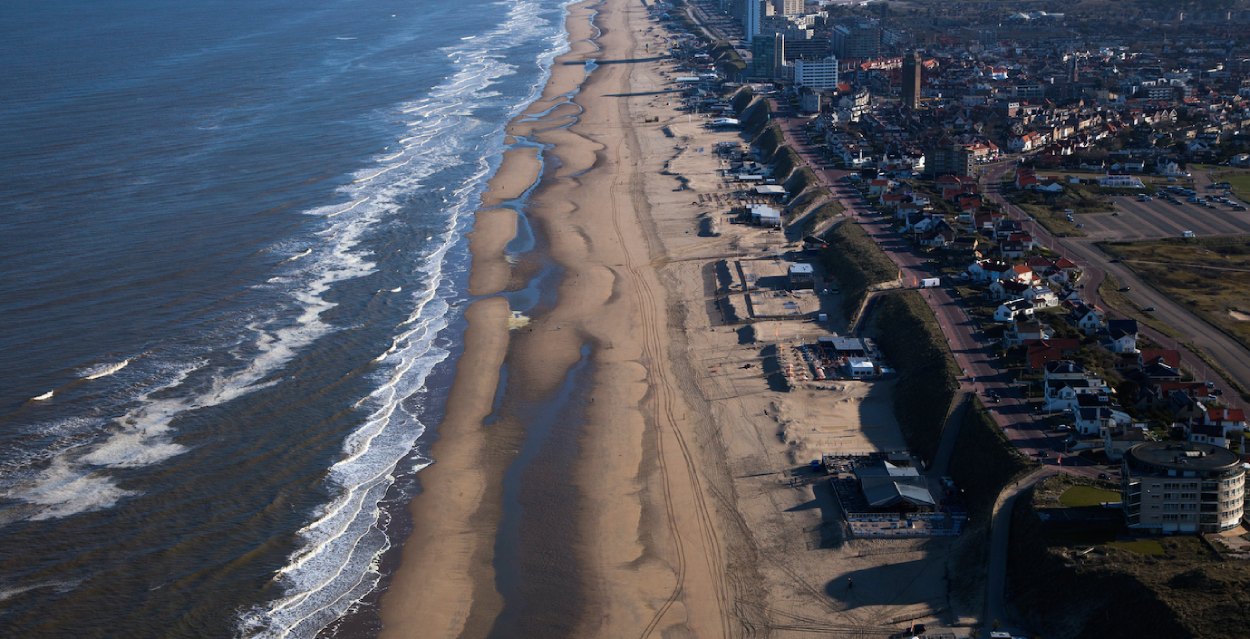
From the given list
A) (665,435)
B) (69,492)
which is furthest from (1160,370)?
(69,492)

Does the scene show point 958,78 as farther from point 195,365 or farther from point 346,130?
point 195,365

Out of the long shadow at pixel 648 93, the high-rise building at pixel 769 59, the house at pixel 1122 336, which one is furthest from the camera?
the high-rise building at pixel 769 59

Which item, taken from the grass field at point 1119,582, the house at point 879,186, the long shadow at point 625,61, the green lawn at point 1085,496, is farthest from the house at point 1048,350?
→ the long shadow at point 625,61

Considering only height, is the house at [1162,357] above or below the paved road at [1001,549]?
above

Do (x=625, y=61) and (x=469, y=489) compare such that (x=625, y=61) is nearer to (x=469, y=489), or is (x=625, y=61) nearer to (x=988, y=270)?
(x=988, y=270)

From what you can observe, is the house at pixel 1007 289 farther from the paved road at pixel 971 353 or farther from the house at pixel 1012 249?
the house at pixel 1012 249

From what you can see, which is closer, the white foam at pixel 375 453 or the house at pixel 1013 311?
the white foam at pixel 375 453
